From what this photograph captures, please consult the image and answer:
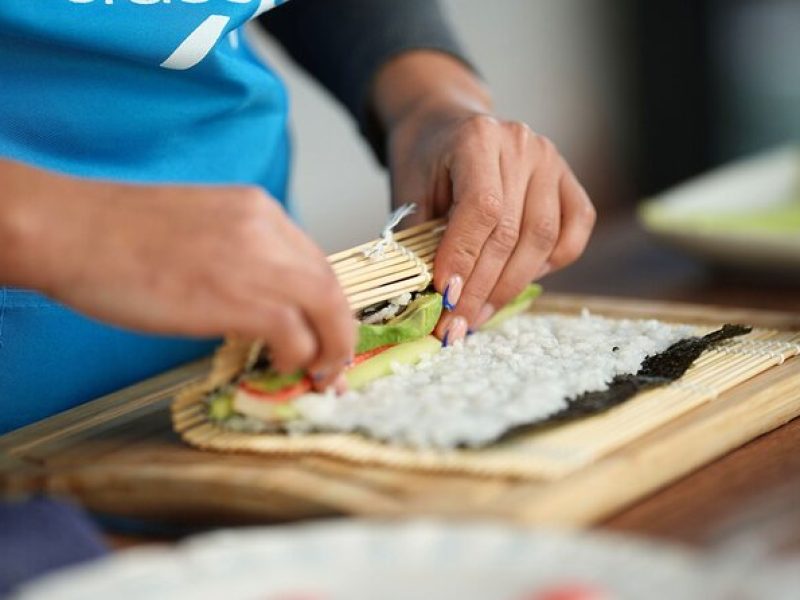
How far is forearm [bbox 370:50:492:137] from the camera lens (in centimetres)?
154

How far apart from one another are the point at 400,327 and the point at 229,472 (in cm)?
26

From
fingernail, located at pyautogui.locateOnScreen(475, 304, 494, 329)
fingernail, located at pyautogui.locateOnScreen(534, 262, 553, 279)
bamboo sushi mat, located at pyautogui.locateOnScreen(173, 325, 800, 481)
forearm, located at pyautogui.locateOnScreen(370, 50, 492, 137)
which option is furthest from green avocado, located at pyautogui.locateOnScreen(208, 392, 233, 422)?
forearm, located at pyautogui.locateOnScreen(370, 50, 492, 137)

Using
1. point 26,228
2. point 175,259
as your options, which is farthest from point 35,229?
point 175,259

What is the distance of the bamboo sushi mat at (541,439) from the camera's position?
0.88 meters

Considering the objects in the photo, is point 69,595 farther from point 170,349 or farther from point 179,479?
point 170,349

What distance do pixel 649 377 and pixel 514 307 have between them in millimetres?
320

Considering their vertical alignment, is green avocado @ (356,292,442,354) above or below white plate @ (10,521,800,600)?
below

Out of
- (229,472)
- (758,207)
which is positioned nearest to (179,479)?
(229,472)

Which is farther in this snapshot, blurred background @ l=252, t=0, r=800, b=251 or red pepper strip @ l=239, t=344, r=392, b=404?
blurred background @ l=252, t=0, r=800, b=251

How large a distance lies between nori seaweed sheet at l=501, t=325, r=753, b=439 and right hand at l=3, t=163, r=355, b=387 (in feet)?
0.68

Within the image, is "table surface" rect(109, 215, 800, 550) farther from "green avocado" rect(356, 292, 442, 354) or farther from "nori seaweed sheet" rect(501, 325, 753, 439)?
"green avocado" rect(356, 292, 442, 354)

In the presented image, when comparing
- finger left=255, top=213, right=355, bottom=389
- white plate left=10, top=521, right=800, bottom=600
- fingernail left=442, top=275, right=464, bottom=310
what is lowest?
fingernail left=442, top=275, right=464, bottom=310

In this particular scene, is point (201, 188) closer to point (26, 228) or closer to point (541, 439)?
point (26, 228)

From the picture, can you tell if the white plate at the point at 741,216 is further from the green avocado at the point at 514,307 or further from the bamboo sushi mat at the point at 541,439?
the bamboo sushi mat at the point at 541,439
